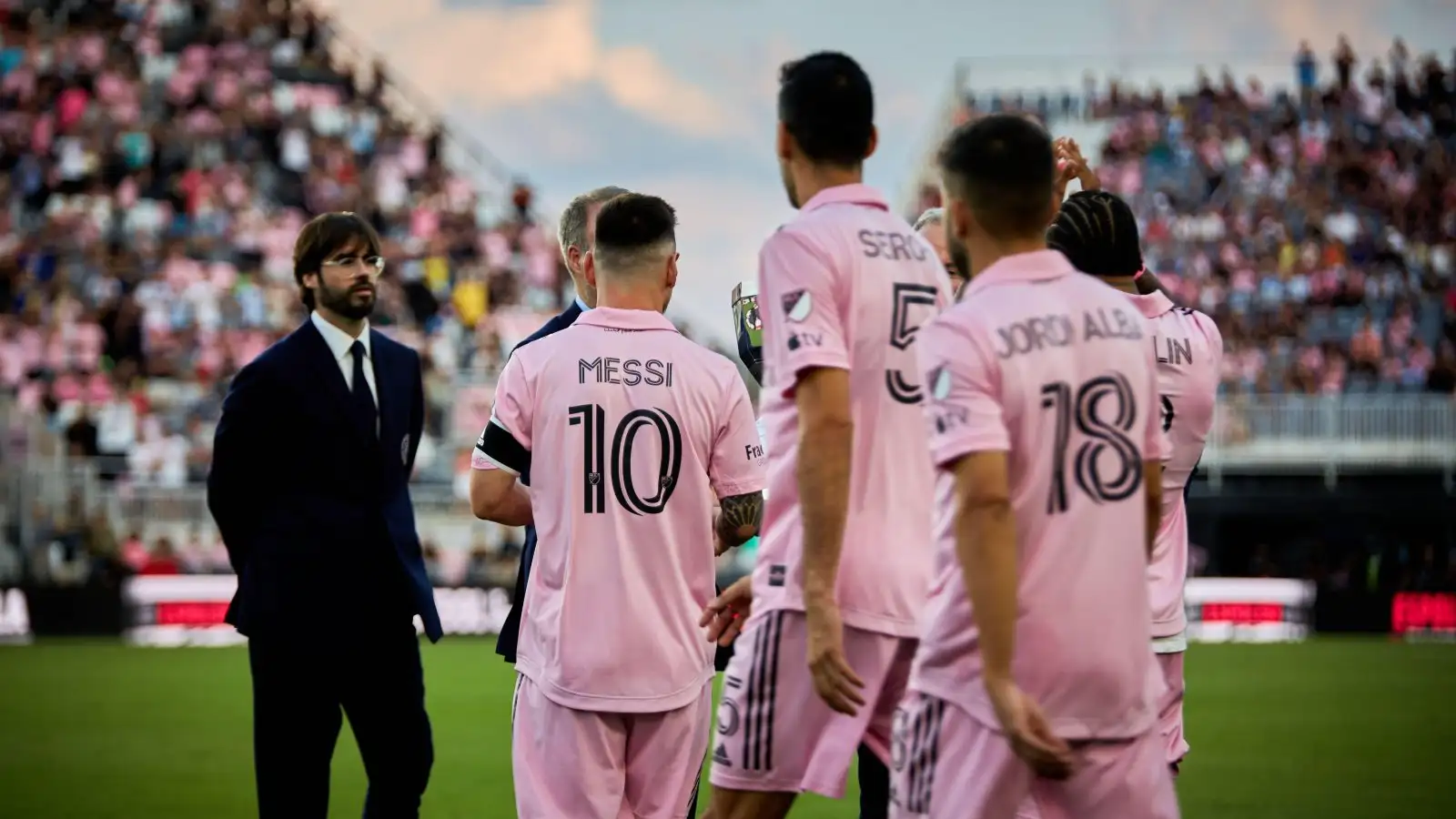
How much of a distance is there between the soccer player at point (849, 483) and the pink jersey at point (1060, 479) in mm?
449

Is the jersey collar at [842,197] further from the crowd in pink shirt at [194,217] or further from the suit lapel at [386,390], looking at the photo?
the crowd in pink shirt at [194,217]

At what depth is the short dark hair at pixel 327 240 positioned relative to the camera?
21.7ft

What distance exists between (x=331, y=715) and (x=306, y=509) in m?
0.74

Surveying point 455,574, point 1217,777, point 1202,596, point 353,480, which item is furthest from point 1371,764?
point 455,574

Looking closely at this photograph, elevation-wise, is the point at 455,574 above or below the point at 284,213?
below

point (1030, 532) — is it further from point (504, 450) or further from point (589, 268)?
point (589, 268)

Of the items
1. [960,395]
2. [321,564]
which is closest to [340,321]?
[321,564]

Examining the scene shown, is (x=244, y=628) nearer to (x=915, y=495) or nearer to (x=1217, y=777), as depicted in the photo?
(x=915, y=495)

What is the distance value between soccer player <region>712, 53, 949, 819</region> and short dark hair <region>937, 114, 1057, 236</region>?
48cm

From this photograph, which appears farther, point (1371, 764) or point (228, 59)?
point (228, 59)

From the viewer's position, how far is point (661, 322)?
5426mm

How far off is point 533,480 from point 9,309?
2364cm

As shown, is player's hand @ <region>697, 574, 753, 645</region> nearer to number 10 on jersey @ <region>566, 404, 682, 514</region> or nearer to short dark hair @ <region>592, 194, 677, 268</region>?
number 10 on jersey @ <region>566, 404, 682, 514</region>

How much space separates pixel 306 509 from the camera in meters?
6.46
